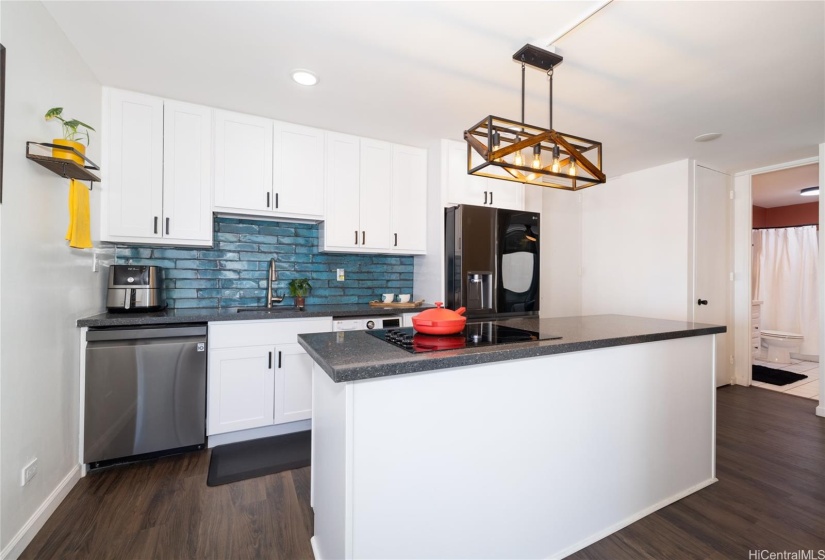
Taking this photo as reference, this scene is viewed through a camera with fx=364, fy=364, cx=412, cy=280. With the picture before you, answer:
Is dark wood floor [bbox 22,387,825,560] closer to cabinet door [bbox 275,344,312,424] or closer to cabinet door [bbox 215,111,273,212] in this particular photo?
cabinet door [bbox 275,344,312,424]

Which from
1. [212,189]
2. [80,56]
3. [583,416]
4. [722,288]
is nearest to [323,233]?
[212,189]

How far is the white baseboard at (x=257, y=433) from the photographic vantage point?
2645 millimetres

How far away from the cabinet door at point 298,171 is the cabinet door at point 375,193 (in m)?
0.39

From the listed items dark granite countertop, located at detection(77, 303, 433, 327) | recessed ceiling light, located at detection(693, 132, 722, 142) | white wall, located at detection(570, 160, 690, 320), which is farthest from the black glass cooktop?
white wall, located at detection(570, 160, 690, 320)

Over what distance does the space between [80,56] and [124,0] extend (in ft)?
2.42

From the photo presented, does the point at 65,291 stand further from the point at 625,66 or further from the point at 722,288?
the point at 722,288

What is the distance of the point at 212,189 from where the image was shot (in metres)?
2.75

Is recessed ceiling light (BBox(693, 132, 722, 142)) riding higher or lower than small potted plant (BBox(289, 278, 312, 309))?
higher

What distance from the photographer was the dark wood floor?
1656 millimetres

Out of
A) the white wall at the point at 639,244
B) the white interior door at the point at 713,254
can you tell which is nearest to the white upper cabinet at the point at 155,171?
the white wall at the point at 639,244

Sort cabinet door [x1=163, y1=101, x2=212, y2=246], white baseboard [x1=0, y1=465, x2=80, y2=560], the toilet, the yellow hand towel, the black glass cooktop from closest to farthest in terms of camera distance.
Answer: the black glass cooktop < white baseboard [x1=0, y1=465, x2=80, y2=560] < the yellow hand towel < cabinet door [x1=163, y1=101, x2=212, y2=246] < the toilet

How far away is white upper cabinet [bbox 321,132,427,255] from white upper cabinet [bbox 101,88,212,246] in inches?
37.5

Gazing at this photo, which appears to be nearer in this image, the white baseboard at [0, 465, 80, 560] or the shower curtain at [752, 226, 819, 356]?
the white baseboard at [0, 465, 80, 560]

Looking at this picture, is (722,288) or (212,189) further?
(722,288)
